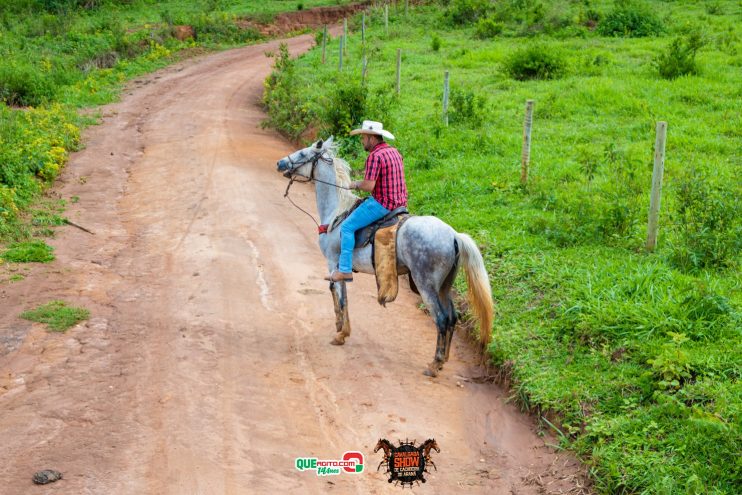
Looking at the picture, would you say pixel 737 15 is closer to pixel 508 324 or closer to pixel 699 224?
pixel 699 224

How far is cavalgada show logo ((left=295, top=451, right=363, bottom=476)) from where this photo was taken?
6.18 meters

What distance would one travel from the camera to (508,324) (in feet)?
27.3

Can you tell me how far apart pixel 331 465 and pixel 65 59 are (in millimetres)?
27466

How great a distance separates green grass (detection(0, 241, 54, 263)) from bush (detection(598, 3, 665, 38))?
19.8 metres

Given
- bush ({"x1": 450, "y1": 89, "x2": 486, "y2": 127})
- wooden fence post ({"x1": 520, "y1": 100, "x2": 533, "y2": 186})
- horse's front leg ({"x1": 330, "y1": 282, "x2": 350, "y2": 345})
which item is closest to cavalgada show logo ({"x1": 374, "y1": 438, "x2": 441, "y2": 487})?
horse's front leg ({"x1": 330, "y1": 282, "x2": 350, "y2": 345})

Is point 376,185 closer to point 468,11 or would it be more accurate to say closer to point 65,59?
point 468,11

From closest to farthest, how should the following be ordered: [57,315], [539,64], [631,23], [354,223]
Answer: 1. [354,223]
2. [57,315]
3. [539,64]
4. [631,23]

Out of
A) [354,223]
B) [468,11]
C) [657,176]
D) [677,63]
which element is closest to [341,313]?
[354,223]

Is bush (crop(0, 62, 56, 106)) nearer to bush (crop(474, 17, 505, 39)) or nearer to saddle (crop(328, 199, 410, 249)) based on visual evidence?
bush (crop(474, 17, 505, 39))

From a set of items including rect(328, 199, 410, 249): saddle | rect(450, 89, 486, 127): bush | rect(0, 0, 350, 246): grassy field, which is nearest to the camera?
rect(328, 199, 410, 249): saddle

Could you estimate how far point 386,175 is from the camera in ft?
26.2

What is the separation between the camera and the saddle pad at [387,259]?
8.04m

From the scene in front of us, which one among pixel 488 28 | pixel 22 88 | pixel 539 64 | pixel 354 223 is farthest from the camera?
pixel 488 28

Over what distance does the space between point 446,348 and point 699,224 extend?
11.4 ft
